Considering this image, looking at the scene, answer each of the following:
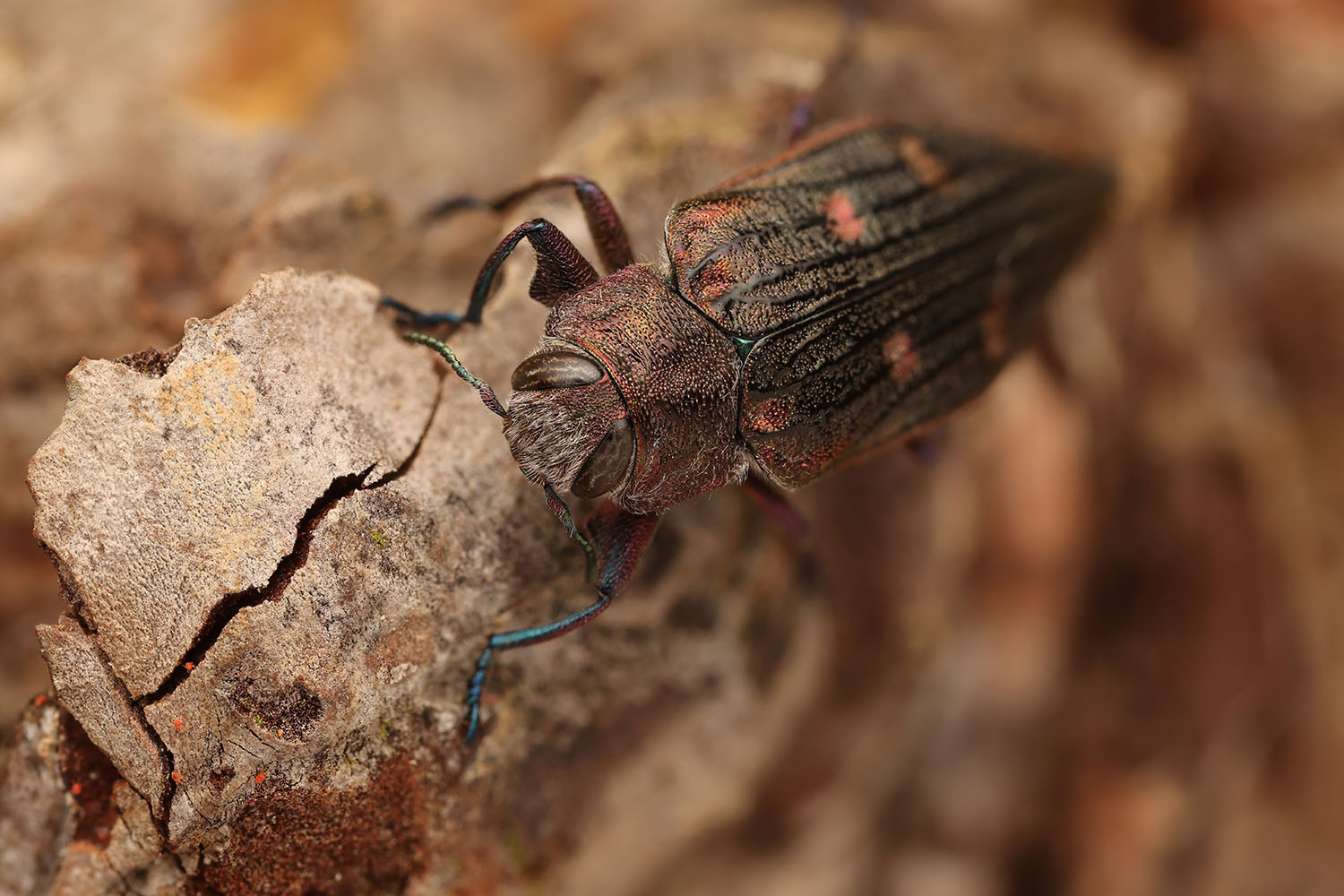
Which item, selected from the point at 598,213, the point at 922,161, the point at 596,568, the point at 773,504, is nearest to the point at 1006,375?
the point at 922,161

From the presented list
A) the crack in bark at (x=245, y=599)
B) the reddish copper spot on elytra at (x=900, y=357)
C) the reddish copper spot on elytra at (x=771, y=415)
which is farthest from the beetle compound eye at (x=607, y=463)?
the reddish copper spot on elytra at (x=900, y=357)

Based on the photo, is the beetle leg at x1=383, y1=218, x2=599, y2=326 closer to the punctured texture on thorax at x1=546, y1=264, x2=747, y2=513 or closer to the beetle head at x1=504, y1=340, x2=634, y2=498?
the punctured texture on thorax at x1=546, y1=264, x2=747, y2=513

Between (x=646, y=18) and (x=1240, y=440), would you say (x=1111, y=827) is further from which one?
(x=646, y=18)

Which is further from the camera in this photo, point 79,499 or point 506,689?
point 506,689

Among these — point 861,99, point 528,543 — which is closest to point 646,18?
point 861,99

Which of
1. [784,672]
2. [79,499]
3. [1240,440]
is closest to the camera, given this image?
→ [79,499]

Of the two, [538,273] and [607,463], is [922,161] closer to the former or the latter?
[538,273]

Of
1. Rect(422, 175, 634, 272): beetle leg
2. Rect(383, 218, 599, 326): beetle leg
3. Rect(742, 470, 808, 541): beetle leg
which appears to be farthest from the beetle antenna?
Rect(742, 470, 808, 541): beetle leg
